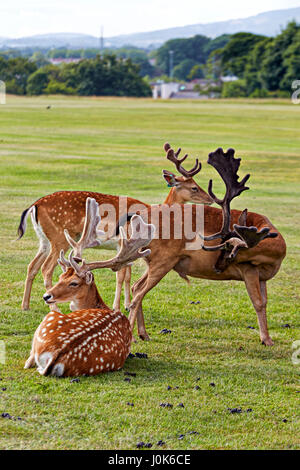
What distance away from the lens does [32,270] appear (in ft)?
29.5

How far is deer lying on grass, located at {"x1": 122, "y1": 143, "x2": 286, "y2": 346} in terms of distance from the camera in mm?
7629

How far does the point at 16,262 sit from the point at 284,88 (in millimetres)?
75128

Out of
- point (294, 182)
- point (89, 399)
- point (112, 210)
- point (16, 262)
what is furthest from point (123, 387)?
point (294, 182)

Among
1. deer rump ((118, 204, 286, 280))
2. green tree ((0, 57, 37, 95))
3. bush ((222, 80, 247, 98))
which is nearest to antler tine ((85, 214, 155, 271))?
deer rump ((118, 204, 286, 280))

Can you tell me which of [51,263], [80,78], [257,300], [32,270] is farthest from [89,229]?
[80,78]

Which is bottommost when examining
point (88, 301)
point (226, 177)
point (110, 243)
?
point (88, 301)

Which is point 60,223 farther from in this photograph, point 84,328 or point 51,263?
point 84,328

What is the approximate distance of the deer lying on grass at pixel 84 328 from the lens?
20.3 feet

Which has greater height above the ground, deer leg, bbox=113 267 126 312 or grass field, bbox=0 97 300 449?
deer leg, bbox=113 267 126 312

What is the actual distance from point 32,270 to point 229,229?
2.52 metres

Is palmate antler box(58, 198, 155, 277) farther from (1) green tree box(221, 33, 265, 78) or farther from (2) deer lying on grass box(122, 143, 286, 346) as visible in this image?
(1) green tree box(221, 33, 265, 78)

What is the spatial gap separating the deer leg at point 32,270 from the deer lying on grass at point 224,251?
145 cm

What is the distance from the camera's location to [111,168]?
925 inches

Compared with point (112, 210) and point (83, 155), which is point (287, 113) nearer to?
point (83, 155)
